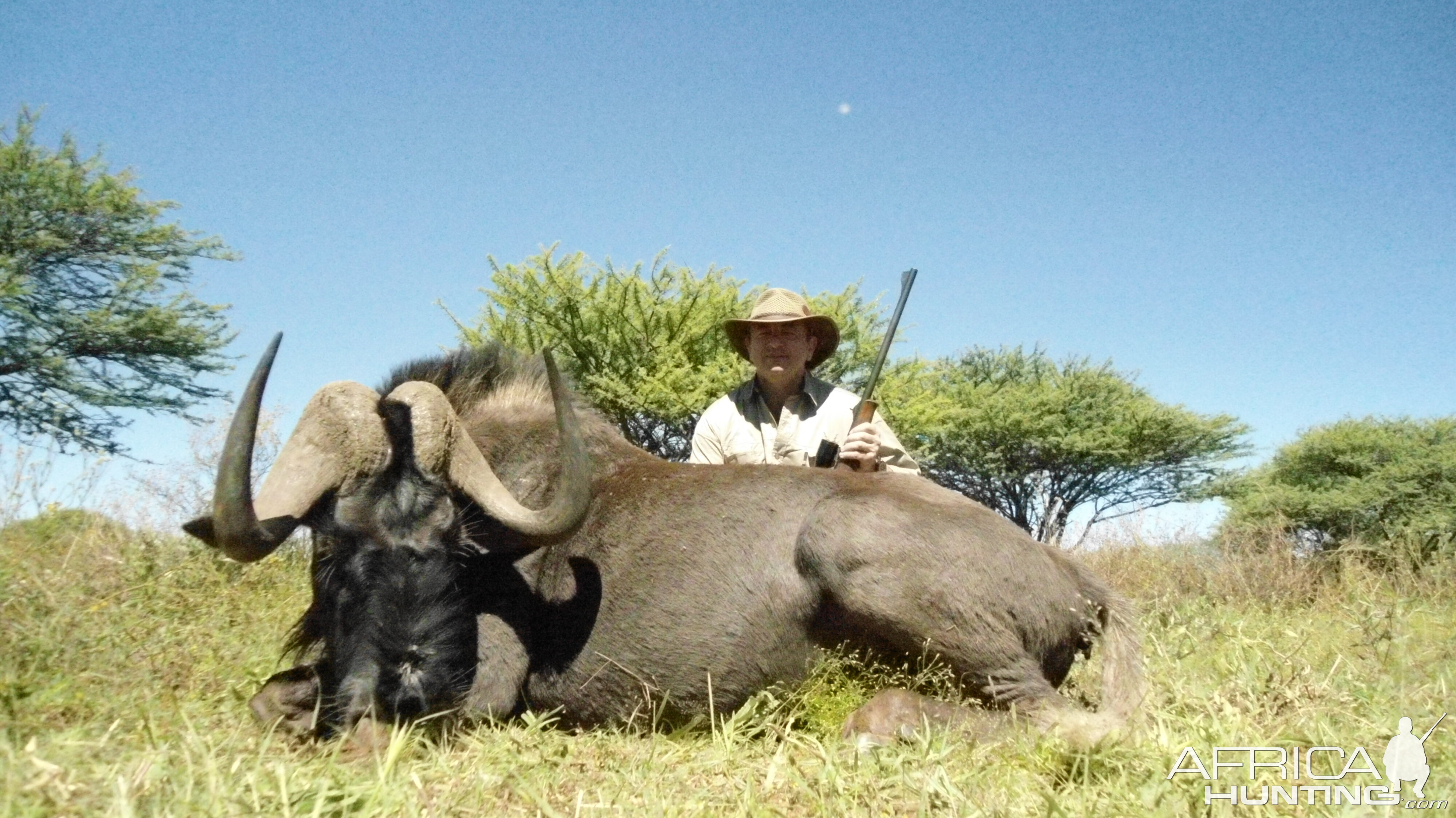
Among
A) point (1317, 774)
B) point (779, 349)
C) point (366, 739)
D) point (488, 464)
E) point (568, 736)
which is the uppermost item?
point (779, 349)

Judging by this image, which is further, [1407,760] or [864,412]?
[864,412]

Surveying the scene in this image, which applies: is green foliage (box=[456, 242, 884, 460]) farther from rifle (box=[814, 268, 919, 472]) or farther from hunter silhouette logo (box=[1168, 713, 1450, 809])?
hunter silhouette logo (box=[1168, 713, 1450, 809])

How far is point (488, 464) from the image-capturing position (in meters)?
3.73

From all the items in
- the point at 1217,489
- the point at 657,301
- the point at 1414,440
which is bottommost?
the point at 1217,489

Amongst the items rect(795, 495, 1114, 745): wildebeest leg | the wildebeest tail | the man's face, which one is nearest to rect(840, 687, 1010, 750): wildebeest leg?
rect(795, 495, 1114, 745): wildebeest leg

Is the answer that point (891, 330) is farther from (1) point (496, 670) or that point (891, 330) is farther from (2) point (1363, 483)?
(2) point (1363, 483)

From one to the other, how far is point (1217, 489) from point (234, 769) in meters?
23.7

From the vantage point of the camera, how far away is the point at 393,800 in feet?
7.47

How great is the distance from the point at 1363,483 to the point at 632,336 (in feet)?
45.7

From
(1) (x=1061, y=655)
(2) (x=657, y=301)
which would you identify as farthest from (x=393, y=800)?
(2) (x=657, y=301)

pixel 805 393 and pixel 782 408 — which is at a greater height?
pixel 805 393

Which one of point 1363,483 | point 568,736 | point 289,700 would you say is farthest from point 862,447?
point 1363,483

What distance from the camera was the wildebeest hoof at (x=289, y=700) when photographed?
3180mm

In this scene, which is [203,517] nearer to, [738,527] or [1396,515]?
[738,527]
